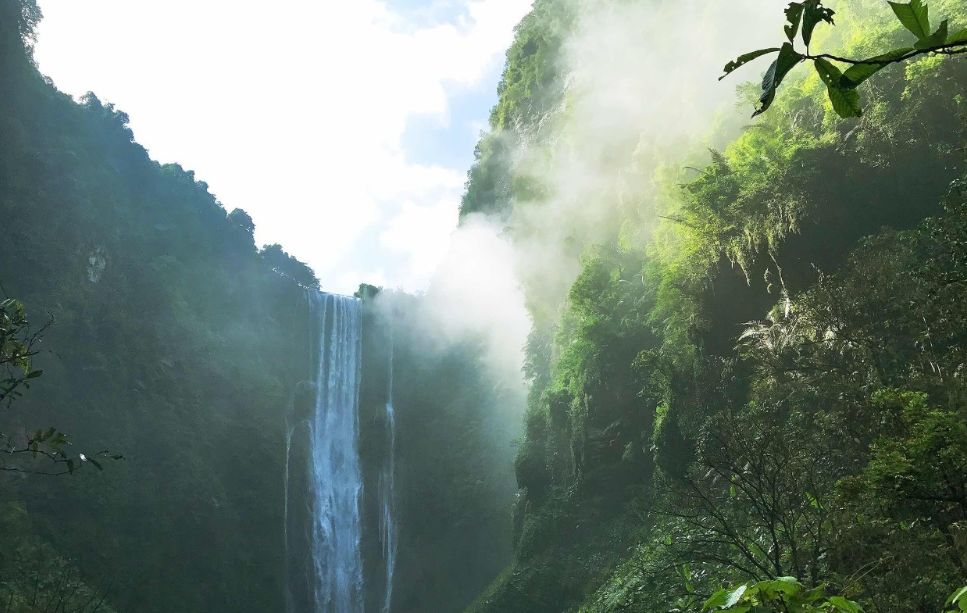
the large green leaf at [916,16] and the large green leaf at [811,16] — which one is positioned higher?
the large green leaf at [811,16]

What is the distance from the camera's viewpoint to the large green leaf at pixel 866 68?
3.07ft

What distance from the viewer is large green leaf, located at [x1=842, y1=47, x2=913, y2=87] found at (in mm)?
937

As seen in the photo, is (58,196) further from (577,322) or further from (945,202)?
(945,202)

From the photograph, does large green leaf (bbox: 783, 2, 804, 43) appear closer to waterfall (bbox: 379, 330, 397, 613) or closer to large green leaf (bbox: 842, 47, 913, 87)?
large green leaf (bbox: 842, 47, 913, 87)

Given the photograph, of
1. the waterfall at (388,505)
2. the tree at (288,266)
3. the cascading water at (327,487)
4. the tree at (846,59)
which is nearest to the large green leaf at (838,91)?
the tree at (846,59)

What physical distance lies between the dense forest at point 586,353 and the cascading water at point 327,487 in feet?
2.81

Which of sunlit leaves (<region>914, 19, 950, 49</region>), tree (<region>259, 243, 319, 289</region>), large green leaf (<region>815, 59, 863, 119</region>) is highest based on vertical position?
tree (<region>259, 243, 319, 289</region>)

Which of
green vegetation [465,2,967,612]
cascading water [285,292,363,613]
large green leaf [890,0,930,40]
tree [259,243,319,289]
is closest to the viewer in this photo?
large green leaf [890,0,930,40]

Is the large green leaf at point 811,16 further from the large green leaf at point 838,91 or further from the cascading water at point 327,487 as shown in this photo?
the cascading water at point 327,487

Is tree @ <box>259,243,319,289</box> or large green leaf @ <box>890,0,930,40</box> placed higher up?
tree @ <box>259,243,319,289</box>

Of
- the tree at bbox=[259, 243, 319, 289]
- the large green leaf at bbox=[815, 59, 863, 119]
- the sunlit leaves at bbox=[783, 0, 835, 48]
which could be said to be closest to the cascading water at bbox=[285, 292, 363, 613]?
the tree at bbox=[259, 243, 319, 289]

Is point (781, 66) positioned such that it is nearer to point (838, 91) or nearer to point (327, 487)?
point (838, 91)

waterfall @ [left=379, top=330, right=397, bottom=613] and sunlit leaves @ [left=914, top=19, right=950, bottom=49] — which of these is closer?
sunlit leaves @ [left=914, top=19, right=950, bottom=49]

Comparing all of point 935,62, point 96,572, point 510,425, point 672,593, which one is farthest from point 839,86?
point 510,425
